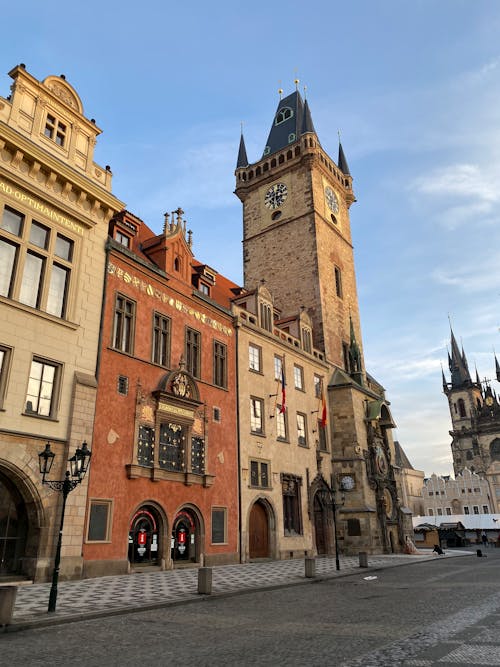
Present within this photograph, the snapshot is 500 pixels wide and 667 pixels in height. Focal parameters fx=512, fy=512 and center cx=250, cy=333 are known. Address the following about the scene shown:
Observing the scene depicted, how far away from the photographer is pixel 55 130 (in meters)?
20.3

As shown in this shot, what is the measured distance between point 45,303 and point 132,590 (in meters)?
9.89

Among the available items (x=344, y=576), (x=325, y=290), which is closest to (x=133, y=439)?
(x=344, y=576)

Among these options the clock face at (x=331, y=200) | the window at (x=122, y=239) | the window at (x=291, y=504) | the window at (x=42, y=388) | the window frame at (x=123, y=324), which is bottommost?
the window at (x=291, y=504)

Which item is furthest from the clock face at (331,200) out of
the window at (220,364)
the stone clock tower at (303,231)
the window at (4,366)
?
the window at (4,366)

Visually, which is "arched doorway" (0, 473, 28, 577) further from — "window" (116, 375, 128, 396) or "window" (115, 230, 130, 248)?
"window" (115, 230, 130, 248)

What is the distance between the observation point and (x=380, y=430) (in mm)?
39062

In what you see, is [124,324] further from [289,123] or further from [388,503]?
[289,123]

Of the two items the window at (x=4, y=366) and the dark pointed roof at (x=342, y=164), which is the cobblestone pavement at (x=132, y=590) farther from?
the dark pointed roof at (x=342, y=164)

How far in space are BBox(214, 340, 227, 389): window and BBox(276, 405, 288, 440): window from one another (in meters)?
4.71

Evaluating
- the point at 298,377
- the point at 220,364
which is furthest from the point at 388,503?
the point at 220,364

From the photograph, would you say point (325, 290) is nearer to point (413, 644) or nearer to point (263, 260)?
point (263, 260)

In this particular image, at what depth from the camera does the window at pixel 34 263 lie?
56.7 feet

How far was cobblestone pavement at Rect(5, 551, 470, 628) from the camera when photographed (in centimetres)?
1060

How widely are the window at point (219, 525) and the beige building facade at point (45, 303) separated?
8.01 meters
